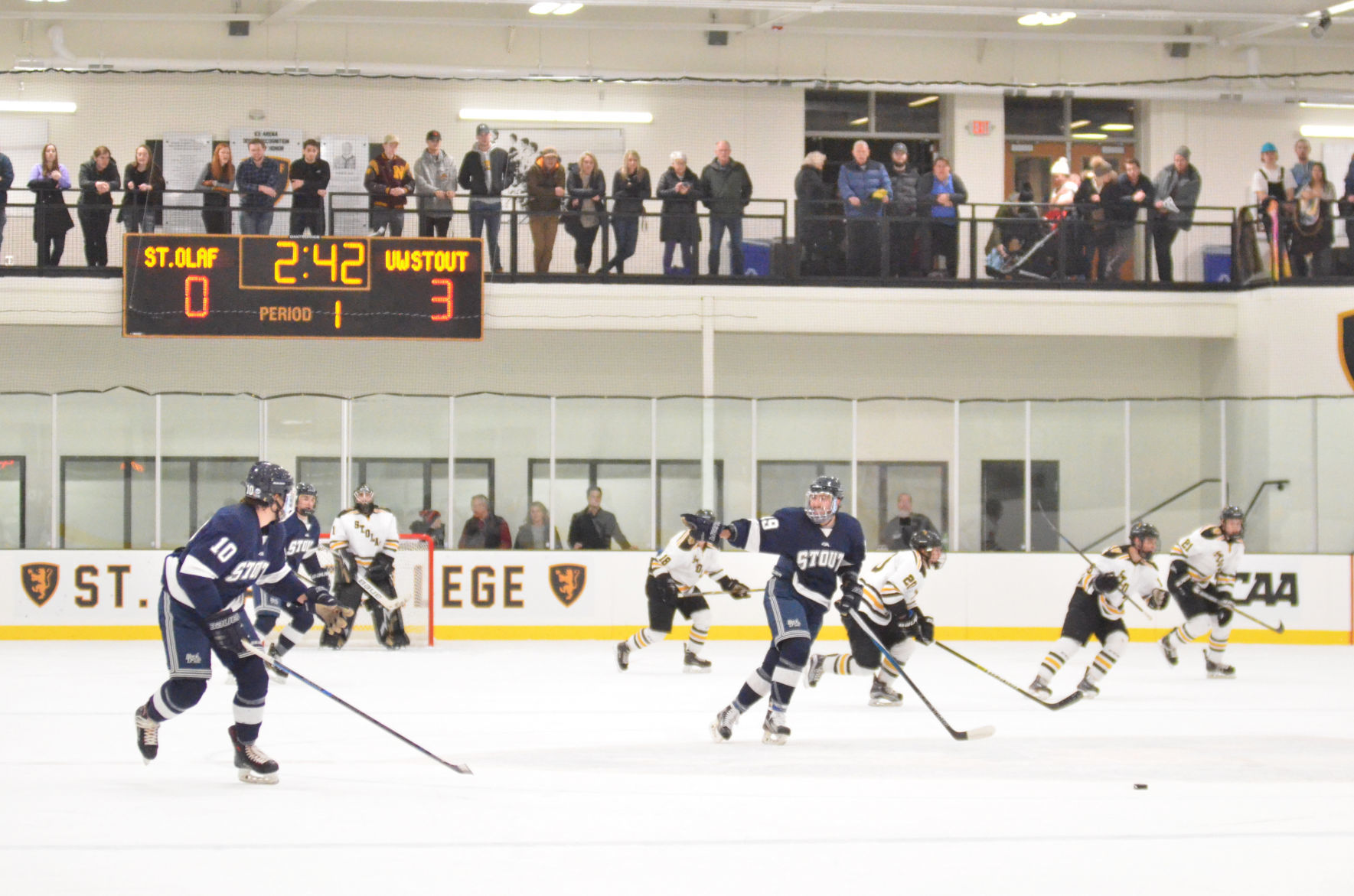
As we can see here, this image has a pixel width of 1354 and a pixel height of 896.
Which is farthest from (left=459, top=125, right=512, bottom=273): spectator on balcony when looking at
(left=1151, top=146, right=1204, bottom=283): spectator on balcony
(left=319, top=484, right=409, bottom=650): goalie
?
(left=1151, top=146, right=1204, bottom=283): spectator on balcony

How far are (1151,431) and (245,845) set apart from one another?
37.1 feet

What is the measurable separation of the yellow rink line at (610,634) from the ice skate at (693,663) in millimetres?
2721

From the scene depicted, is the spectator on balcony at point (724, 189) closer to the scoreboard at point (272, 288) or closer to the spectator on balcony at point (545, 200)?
the spectator on balcony at point (545, 200)

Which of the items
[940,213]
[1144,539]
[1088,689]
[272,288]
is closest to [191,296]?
[272,288]

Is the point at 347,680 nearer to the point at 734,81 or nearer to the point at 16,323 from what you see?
the point at 16,323

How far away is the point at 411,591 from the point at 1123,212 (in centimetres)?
814

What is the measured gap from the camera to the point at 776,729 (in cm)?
785

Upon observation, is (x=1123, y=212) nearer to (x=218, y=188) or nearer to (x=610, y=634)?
(x=610, y=634)

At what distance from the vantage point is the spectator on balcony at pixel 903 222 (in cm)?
1630

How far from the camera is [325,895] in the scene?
15.1ft

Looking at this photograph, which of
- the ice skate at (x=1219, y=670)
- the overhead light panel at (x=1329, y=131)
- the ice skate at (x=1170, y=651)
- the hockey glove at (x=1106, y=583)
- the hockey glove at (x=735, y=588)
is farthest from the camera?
the overhead light panel at (x=1329, y=131)

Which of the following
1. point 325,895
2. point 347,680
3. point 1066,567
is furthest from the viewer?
point 1066,567

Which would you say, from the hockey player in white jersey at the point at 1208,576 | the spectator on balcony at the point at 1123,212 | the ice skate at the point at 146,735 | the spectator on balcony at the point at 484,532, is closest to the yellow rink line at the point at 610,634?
the spectator on balcony at the point at 484,532

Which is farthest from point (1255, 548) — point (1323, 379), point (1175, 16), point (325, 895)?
point (325, 895)
